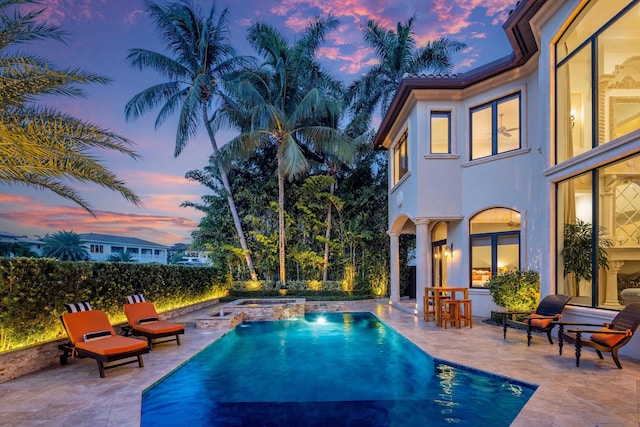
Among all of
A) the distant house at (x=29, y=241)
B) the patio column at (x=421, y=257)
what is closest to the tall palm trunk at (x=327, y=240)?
the patio column at (x=421, y=257)

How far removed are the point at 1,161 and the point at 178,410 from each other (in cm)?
422

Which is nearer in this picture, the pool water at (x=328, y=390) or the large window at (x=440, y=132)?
the pool water at (x=328, y=390)

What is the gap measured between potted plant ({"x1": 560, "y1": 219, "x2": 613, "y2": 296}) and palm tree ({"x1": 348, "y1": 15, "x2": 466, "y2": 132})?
12.8 meters

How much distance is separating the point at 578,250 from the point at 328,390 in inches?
248

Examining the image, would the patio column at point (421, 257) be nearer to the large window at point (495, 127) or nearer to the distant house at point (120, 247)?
the large window at point (495, 127)

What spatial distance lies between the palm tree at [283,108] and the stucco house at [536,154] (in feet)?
9.90

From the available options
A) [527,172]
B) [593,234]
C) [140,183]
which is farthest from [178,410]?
[140,183]

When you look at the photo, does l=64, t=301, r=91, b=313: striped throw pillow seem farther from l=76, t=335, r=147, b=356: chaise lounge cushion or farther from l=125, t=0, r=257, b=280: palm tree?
l=125, t=0, r=257, b=280: palm tree

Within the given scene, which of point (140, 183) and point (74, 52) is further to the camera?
point (140, 183)

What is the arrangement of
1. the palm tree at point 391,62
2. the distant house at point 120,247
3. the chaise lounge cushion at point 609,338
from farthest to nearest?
the distant house at point 120,247 → the palm tree at point 391,62 → the chaise lounge cushion at point 609,338

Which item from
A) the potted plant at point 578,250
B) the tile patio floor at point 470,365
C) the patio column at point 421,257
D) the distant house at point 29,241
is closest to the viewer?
the tile patio floor at point 470,365

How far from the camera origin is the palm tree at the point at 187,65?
17078mm

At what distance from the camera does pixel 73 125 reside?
5.77 meters

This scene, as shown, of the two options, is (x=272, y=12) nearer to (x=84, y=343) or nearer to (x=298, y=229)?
(x=298, y=229)
